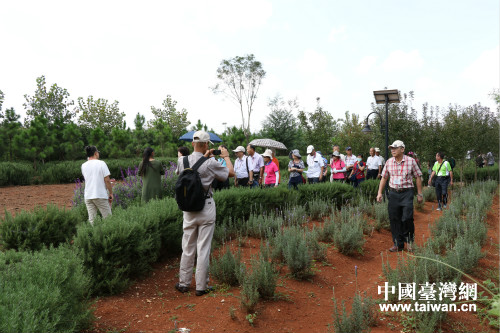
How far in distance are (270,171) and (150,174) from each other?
3.57 metres

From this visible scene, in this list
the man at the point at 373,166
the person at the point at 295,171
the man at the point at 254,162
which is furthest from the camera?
the man at the point at 373,166

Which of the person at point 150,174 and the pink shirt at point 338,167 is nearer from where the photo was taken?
the person at point 150,174

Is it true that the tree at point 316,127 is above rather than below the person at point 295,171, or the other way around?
above

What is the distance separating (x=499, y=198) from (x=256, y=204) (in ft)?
35.2

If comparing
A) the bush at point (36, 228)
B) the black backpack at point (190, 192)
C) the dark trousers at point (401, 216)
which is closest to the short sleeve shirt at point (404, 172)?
the dark trousers at point (401, 216)

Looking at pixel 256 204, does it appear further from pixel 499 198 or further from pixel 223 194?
pixel 499 198

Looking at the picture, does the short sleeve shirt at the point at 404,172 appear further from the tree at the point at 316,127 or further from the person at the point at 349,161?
the tree at the point at 316,127

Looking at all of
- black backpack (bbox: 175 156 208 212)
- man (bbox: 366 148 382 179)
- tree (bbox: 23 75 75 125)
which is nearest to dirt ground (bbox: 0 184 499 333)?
black backpack (bbox: 175 156 208 212)

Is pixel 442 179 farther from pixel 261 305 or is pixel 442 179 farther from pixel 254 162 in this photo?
pixel 261 305

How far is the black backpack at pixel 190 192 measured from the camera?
3.99 m

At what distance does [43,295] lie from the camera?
2.64 m

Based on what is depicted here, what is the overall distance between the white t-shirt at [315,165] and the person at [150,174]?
5113 mm

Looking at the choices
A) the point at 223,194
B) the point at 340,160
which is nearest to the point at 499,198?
the point at 340,160

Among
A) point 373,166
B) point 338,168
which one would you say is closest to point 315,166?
point 338,168
